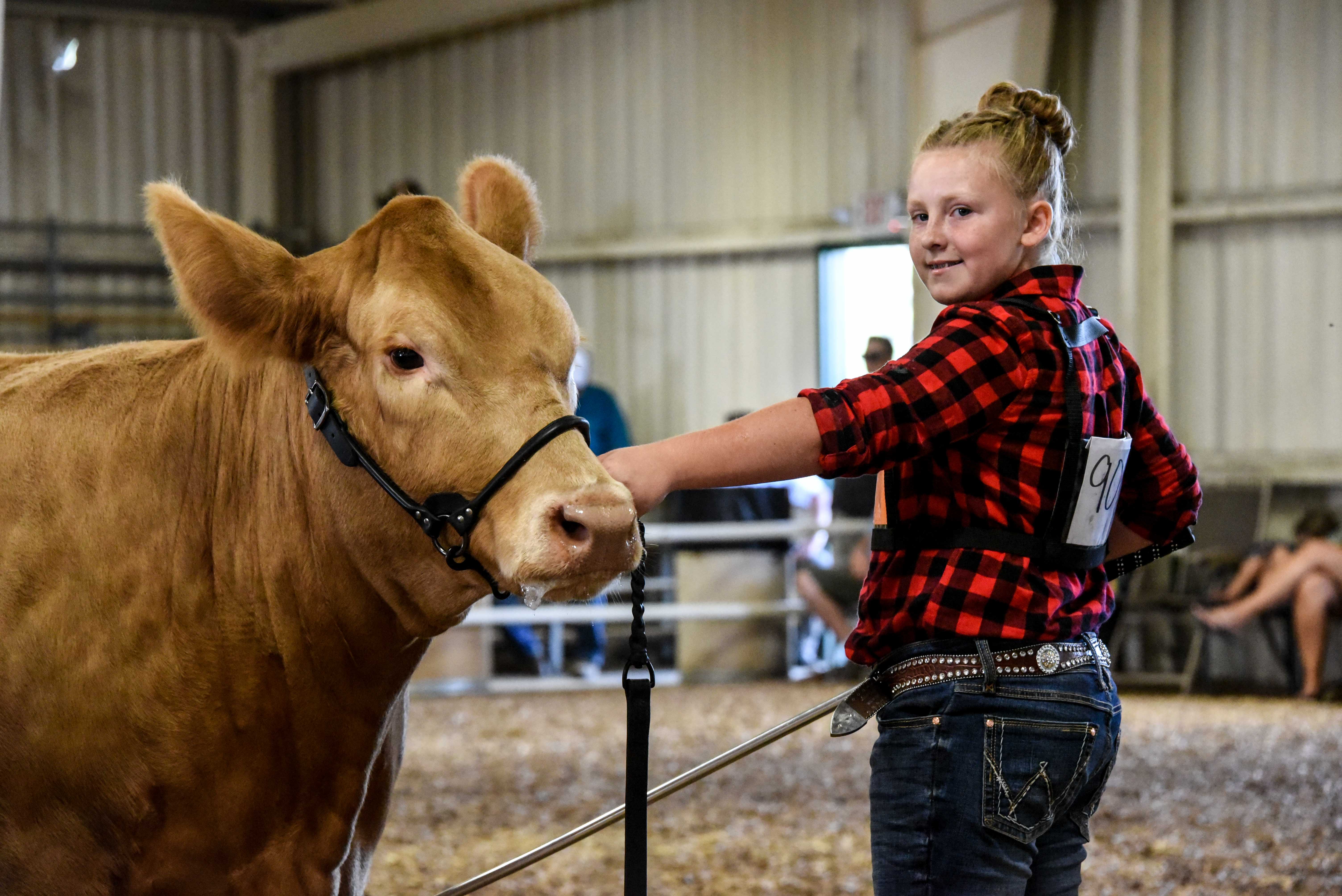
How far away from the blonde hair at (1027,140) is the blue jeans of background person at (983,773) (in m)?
0.50

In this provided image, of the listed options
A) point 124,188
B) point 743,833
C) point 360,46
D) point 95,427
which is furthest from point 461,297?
point 124,188

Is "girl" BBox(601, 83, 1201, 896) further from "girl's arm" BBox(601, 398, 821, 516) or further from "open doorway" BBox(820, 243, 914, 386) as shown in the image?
"open doorway" BBox(820, 243, 914, 386)

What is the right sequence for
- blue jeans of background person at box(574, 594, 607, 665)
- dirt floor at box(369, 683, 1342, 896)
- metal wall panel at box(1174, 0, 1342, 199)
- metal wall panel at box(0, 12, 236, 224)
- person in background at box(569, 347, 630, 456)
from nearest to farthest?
dirt floor at box(369, 683, 1342, 896), person in background at box(569, 347, 630, 456), metal wall panel at box(1174, 0, 1342, 199), blue jeans of background person at box(574, 594, 607, 665), metal wall panel at box(0, 12, 236, 224)

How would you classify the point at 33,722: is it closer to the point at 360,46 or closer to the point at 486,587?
the point at 486,587

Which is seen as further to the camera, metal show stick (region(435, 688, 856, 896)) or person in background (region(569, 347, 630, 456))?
person in background (region(569, 347, 630, 456))

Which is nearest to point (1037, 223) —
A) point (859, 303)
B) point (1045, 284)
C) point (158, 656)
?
point (1045, 284)

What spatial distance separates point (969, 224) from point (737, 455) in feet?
1.39

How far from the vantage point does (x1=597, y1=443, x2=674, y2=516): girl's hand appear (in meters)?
1.27

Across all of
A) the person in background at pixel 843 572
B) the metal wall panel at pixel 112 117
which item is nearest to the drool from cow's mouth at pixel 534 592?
the person in background at pixel 843 572

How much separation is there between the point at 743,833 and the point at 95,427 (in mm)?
2984

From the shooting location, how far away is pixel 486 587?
1.51 meters

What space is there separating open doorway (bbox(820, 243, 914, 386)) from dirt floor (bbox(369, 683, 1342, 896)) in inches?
137

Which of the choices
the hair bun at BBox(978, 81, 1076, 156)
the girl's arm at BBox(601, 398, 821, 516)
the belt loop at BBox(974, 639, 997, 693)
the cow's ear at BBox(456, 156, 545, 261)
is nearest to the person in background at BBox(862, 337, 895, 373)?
the cow's ear at BBox(456, 156, 545, 261)

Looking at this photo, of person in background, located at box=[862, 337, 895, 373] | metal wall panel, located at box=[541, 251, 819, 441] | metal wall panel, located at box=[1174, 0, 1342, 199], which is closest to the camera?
person in background, located at box=[862, 337, 895, 373]
